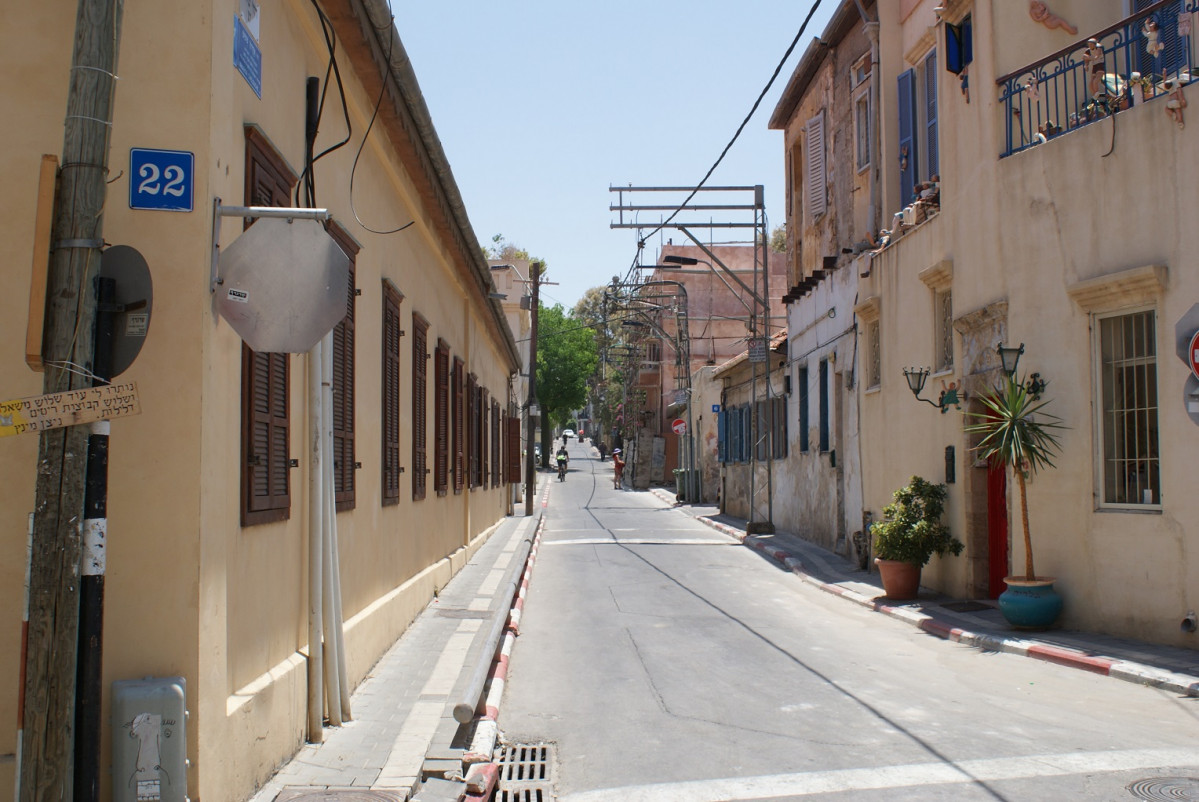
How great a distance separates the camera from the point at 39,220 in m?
4.00

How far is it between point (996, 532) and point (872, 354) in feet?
16.1

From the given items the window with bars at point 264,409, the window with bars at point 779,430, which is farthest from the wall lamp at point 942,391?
the window with bars at point 779,430

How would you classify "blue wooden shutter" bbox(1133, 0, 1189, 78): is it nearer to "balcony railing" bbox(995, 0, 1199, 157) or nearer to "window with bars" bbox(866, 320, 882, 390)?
"balcony railing" bbox(995, 0, 1199, 157)

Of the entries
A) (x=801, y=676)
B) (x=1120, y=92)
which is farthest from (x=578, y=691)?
(x=1120, y=92)

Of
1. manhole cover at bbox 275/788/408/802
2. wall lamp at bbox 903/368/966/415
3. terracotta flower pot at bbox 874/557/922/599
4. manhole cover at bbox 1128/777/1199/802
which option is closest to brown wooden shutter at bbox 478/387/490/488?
wall lamp at bbox 903/368/966/415

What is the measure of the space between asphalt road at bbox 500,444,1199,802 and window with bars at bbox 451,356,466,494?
11.4 ft

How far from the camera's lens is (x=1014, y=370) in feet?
39.1

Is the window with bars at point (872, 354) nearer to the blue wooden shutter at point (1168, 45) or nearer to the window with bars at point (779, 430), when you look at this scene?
the blue wooden shutter at point (1168, 45)

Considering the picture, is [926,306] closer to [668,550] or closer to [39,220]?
[668,550]

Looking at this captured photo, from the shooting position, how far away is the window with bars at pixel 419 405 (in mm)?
12297

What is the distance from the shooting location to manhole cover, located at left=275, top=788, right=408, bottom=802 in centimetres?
541

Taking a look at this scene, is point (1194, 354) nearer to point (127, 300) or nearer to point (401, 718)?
point (401, 718)

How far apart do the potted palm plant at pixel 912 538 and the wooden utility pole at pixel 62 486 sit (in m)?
11.8

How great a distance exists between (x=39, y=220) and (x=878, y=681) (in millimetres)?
7388
